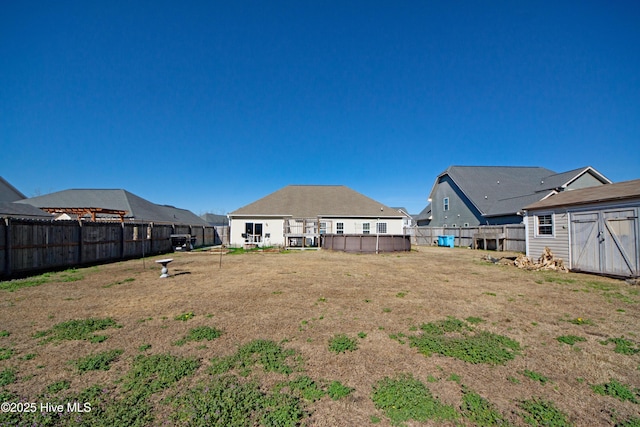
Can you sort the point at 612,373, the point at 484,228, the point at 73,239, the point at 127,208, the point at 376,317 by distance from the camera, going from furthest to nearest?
1. the point at 127,208
2. the point at 484,228
3. the point at 73,239
4. the point at 376,317
5. the point at 612,373

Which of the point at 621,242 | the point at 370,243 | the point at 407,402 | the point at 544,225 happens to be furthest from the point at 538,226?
the point at 407,402

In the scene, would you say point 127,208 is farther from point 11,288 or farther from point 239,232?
point 11,288

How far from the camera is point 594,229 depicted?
11070 mm

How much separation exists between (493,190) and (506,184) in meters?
2.20

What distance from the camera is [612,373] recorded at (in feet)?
12.1

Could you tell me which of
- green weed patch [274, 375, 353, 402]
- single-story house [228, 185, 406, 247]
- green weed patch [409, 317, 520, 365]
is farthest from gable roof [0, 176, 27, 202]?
green weed patch [409, 317, 520, 365]

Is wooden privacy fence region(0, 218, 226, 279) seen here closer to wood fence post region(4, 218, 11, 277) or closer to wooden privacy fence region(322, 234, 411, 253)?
wood fence post region(4, 218, 11, 277)

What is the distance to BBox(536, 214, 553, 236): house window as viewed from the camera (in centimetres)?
1310

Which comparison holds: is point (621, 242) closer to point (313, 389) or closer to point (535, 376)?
point (535, 376)

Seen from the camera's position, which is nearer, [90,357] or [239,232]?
[90,357]

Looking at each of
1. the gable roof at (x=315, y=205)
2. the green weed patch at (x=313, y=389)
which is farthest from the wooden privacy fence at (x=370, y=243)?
the green weed patch at (x=313, y=389)

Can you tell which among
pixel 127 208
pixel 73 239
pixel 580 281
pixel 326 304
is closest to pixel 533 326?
pixel 326 304

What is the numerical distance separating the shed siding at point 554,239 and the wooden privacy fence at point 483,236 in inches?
281

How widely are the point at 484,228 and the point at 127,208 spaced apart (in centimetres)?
3222
